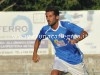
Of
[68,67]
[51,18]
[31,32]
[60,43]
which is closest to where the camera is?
[51,18]

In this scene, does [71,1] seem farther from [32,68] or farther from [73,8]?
[32,68]

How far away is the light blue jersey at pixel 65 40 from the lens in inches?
307

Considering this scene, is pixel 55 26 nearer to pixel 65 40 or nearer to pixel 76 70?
pixel 65 40

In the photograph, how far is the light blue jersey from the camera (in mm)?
7793

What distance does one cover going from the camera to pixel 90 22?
47.2ft

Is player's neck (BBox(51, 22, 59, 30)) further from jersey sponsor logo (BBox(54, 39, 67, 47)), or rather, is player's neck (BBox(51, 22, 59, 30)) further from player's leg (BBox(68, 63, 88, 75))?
player's leg (BBox(68, 63, 88, 75))

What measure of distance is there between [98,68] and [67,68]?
6.06 meters

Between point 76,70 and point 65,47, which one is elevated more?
point 65,47

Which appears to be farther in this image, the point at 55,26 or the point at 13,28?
the point at 13,28

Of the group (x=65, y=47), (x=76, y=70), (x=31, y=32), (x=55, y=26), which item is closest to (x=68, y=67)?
(x=76, y=70)

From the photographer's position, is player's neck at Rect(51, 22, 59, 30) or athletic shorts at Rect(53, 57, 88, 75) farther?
athletic shorts at Rect(53, 57, 88, 75)

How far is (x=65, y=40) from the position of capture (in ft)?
25.7

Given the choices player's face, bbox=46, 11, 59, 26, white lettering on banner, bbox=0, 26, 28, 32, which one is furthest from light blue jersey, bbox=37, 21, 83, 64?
white lettering on banner, bbox=0, 26, 28, 32

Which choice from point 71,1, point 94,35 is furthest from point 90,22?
point 71,1
